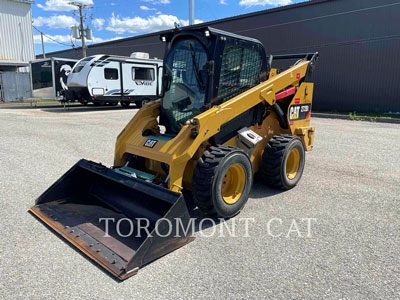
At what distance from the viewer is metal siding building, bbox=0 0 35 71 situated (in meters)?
26.2

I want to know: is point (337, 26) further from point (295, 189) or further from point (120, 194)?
point (120, 194)

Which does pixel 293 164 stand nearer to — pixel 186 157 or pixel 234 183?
pixel 234 183

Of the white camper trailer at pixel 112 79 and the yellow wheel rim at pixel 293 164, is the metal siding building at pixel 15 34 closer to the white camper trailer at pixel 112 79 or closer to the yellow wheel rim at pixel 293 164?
the white camper trailer at pixel 112 79

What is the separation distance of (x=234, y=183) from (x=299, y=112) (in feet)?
7.50

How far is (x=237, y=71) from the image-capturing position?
4.49 meters

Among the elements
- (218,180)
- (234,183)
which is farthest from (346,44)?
(218,180)

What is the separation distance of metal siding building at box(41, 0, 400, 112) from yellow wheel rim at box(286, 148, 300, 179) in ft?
45.5

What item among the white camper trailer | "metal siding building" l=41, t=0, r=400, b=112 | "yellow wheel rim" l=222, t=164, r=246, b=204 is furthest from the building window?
"yellow wheel rim" l=222, t=164, r=246, b=204

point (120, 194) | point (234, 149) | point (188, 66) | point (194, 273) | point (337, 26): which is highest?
point (337, 26)

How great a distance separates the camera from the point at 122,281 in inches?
108

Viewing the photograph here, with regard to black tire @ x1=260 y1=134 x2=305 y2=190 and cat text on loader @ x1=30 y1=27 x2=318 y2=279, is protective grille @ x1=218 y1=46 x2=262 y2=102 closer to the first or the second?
cat text on loader @ x1=30 y1=27 x2=318 y2=279

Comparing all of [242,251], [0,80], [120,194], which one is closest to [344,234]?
[242,251]

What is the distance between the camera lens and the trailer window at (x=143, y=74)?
18531mm

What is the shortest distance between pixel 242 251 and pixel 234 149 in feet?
4.16
